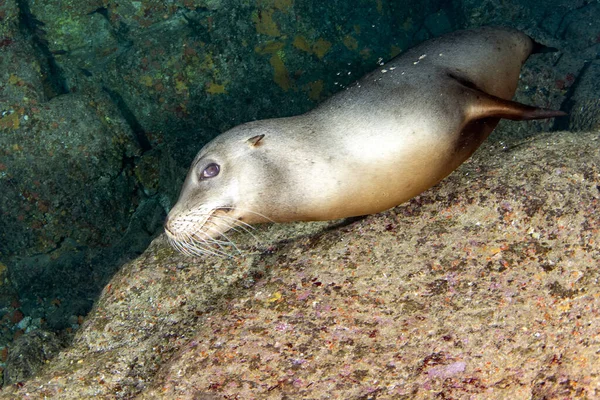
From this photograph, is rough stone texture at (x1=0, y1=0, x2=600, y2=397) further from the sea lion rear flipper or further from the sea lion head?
the sea lion head

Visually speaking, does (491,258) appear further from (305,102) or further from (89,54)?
(89,54)

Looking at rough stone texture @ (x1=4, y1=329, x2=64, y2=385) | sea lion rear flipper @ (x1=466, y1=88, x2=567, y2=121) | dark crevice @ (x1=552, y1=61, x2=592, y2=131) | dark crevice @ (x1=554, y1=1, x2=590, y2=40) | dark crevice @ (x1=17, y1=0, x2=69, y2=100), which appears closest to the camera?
sea lion rear flipper @ (x1=466, y1=88, x2=567, y2=121)

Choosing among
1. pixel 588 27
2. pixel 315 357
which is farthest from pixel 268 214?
pixel 588 27

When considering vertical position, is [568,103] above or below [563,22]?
below

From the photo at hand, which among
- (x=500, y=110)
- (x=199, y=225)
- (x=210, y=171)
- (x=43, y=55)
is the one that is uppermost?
(x=43, y=55)

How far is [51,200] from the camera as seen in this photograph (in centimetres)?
539

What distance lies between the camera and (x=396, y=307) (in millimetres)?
2096

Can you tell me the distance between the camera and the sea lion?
8.22 ft

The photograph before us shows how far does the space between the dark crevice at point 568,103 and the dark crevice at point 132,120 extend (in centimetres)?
512

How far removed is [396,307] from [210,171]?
1306mm

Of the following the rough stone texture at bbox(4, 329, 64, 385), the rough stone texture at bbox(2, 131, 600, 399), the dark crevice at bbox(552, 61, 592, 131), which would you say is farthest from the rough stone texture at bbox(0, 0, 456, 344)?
the rough stone texture at bbox(2, 131, 600, 399)

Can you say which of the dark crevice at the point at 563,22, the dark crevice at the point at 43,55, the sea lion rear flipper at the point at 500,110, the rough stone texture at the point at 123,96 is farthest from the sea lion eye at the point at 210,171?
the dark crevice at the point at 563,22

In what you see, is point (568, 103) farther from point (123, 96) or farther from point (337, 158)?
point (123, 96)

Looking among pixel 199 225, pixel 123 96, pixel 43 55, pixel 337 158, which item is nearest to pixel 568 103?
pixel 337 158
